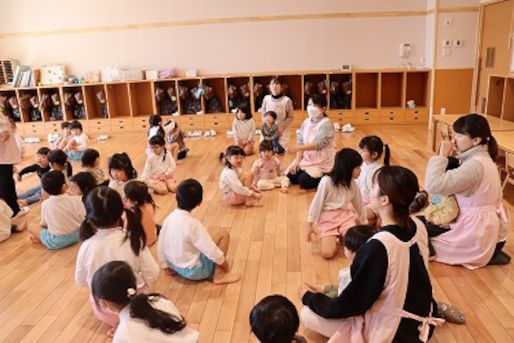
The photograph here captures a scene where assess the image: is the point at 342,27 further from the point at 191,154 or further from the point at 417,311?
the point at 417,311

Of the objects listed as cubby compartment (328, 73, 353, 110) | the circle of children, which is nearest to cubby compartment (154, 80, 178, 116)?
cubby compartment (328, 73, 353, 110)

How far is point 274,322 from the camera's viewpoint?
4.78ft

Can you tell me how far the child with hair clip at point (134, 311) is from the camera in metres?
1.64

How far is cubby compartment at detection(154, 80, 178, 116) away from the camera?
8211 millimetres

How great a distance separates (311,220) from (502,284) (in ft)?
4.03

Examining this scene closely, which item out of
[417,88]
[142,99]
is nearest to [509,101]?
[417,88]

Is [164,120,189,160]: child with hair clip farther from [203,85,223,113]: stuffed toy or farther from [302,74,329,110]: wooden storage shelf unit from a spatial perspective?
[302,74,329,110]: wooden storage shelf unit

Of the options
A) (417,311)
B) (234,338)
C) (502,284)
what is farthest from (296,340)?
(502,284)

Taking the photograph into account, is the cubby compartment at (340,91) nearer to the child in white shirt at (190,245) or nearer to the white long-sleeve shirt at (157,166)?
the white long-sleeve shirt at (157,166)

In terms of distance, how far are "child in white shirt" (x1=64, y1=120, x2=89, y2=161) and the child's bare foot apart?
3.69 m

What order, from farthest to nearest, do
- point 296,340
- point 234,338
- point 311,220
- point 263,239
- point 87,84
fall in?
1. point 87,84
2. point 263,239
3. point 311,220
4. point 234,338
5. point 296,340

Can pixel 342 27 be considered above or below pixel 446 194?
above

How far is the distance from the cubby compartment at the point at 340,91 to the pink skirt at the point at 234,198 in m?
4.42

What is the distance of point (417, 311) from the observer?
6.01 feet
